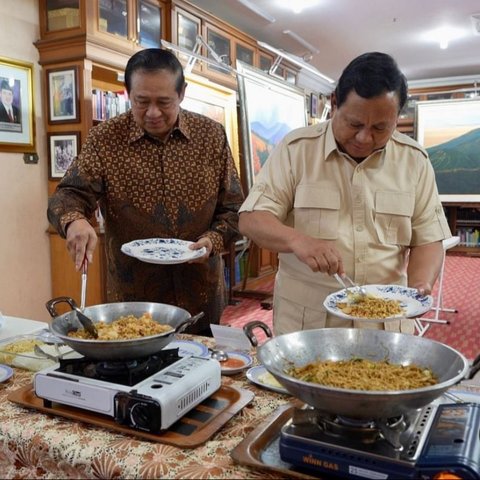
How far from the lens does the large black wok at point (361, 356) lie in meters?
0.75

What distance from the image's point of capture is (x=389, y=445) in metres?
0.80

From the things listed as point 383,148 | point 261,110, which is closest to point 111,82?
point 261,110

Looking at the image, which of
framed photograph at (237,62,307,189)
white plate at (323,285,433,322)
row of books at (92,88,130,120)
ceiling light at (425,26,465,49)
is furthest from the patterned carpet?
ceiling light at (425,26,465,49)

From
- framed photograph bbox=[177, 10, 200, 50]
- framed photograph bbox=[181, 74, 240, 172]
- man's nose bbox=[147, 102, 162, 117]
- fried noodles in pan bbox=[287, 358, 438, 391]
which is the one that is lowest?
fried noodles in pan bbox=[287, 358, 438, 391]

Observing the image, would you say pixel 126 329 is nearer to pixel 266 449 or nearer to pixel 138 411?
pixel 138 411

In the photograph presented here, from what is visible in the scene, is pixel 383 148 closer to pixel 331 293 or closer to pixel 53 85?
pixel 331 293

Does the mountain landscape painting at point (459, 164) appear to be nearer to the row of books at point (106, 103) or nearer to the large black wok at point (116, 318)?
the row of books at point (106, 103)

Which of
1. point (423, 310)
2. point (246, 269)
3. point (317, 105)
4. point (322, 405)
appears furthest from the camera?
point (317, 105)

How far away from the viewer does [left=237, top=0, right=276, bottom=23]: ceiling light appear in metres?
5.04

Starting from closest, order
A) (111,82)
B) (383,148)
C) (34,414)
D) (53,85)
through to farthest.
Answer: (34,414)
(383,148)
(53,85)
(111,82)

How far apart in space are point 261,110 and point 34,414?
4.37 metres

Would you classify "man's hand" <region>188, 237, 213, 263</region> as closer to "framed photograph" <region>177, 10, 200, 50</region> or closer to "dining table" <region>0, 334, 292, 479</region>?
"dining table" <region>0, 334, 292, 479</region>

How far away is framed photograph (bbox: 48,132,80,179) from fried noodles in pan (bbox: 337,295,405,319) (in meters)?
2.76

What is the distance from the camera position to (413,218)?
1.66 metres
